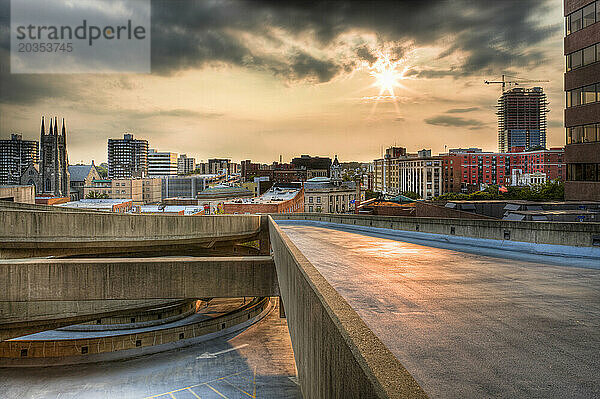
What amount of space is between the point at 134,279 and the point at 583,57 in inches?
1218

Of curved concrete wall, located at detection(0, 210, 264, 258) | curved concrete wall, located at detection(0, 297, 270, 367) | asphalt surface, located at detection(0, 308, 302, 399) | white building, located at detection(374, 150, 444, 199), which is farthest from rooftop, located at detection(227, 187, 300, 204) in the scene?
white building, located at detection(374, 150, 444, 199)

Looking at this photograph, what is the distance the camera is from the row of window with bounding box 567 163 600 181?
2773cm

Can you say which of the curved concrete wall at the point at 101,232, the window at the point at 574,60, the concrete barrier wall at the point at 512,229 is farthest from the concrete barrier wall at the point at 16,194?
the window at the point at 574,60

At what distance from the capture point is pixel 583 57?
2820 centimetres

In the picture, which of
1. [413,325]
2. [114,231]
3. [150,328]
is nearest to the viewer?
[413,325]

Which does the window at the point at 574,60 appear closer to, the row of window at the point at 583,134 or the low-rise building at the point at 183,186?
the row of window at the point at 583,134

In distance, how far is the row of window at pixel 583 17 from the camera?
2742 centimetres

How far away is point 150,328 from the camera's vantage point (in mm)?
25500

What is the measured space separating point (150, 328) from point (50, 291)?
A: 1314 cm

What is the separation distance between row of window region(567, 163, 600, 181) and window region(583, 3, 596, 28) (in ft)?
30.7

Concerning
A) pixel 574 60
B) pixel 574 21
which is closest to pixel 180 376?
pixel 574 60

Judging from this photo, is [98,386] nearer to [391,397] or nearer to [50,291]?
[50,291]

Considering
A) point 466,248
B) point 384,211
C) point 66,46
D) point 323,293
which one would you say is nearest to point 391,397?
point 323,293

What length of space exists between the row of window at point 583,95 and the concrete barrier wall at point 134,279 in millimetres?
25736
